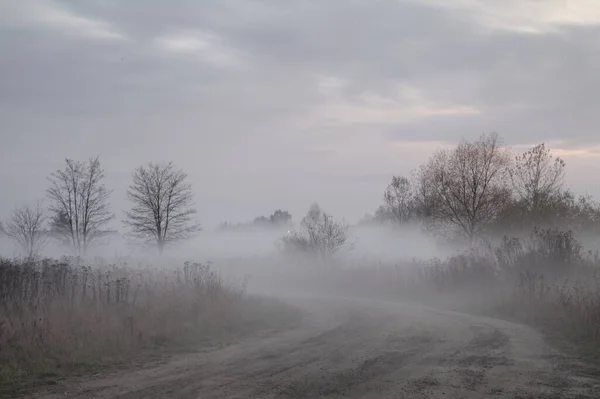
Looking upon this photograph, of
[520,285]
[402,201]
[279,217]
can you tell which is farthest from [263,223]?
[520,285]

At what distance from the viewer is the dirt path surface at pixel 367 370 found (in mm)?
8727

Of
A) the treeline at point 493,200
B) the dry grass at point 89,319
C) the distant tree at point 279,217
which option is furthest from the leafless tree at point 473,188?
the distant tree at point 279,217

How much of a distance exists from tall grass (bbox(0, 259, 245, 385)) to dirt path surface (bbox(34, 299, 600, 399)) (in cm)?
169

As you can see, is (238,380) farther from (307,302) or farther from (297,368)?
(307,302)

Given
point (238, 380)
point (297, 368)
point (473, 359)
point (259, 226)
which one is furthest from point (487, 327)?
point (259, 226)

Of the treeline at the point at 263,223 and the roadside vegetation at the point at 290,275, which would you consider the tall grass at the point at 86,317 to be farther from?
the treeline at the point at 263,223

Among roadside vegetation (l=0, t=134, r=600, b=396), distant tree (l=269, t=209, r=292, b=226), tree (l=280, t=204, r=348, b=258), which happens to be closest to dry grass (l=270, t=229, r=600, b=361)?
roadside vegetation (l=0, t=134, r=600, b=396)

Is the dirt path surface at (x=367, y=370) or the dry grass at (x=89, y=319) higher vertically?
the dry grass at (x=89, y=319)

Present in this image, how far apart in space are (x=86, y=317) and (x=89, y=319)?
19 centimetres

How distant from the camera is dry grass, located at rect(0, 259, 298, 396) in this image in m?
11.4

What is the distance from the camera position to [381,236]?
66000mm

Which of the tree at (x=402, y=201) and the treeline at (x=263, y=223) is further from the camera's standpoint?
the treeline at (x=263, y=223)

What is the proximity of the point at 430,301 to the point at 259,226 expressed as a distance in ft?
309

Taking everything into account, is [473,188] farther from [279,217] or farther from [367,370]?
[279,217]
